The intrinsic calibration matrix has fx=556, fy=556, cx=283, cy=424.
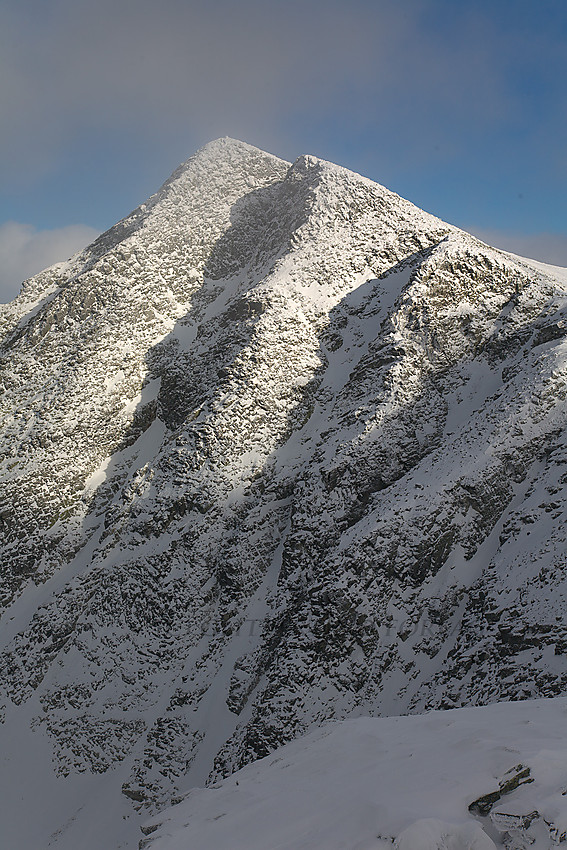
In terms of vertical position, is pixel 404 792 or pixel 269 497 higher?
pixel 269 497

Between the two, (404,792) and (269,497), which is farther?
(269,497)

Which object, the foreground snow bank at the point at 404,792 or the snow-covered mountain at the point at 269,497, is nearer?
the foreground snow bank at the point at 404,792

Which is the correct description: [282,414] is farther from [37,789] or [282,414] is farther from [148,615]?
[37,789]

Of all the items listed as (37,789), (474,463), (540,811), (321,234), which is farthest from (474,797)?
(321,234)

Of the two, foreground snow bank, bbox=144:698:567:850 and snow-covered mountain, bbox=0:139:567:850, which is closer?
foreground snow bank, bbox=144:698:567:850
